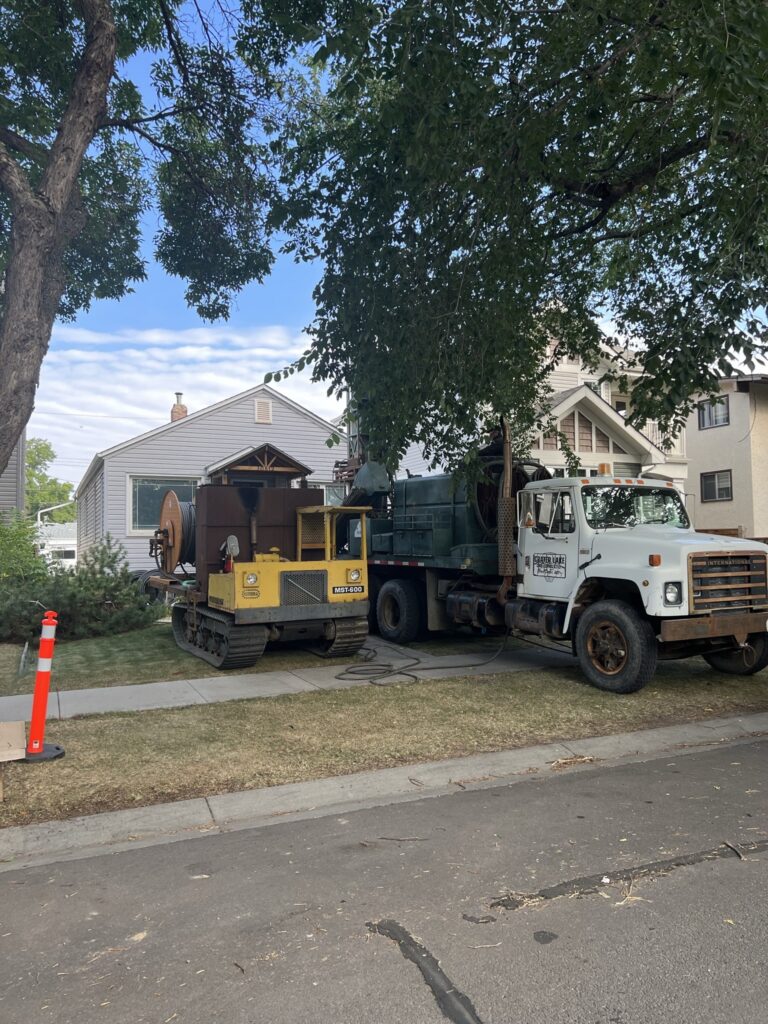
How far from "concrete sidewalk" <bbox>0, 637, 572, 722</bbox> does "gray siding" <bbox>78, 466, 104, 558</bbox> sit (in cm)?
1188

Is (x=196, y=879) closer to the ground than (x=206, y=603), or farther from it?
closer to the ground

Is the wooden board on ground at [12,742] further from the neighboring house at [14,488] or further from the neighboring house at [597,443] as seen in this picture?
the neighboring house at [597,443]

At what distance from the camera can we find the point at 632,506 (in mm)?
9703

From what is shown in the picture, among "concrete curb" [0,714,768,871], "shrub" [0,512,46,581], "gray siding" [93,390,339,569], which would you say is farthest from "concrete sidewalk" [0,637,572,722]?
"gray siding" [93,390,339,569]

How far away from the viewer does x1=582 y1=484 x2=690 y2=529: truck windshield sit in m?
9.48

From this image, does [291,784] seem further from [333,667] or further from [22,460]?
[22,460]

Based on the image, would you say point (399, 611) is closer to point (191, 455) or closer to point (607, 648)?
point (607, 648)

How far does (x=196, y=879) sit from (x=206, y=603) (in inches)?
264

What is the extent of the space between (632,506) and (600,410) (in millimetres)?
13375

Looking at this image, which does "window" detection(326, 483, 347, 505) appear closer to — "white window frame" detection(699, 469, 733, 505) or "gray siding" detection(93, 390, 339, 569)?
"gray siding" detection(93, 390, 339, 569)

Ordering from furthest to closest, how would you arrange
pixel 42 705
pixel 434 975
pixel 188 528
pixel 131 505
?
pixel 131 505 < pixel 188 528 < pixel 42 705 < pixel 434 975

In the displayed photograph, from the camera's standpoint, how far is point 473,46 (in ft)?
24.8

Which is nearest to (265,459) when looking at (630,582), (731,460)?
(630,582)

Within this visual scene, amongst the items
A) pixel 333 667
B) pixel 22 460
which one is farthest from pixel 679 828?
pixel 22 460
